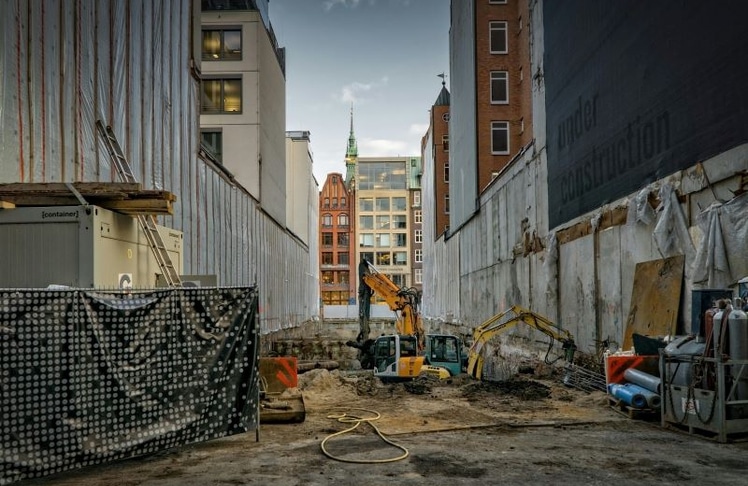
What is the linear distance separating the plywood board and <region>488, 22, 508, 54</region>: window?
2929cm

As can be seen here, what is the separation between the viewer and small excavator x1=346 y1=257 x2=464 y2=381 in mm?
20797

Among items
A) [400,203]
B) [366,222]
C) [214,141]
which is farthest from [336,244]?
[214,141]

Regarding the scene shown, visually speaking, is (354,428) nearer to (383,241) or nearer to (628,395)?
(628,395)

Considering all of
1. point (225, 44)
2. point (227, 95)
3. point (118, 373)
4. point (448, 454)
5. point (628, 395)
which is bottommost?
point (448, 454)

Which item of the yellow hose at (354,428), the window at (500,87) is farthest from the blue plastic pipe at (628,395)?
the window at (500,87)

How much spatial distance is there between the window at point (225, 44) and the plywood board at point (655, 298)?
28407 millimetres

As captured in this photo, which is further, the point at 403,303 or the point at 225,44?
the point at 225,44

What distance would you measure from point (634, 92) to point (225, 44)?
27250mm

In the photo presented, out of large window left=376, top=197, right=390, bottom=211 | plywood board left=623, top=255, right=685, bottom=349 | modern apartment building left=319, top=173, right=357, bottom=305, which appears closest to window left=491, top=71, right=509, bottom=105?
plywood board left=623, top=255, right=685, bottom=349

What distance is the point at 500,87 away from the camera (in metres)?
41.7

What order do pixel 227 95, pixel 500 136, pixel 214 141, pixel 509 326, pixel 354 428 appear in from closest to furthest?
pixel 354 428, pixel 509 326, pixel 227 95, pixel 214 141, pixel 500 136

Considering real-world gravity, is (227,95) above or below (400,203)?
below

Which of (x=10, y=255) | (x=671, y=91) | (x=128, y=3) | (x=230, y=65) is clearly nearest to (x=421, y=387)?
(x=671, y=91)

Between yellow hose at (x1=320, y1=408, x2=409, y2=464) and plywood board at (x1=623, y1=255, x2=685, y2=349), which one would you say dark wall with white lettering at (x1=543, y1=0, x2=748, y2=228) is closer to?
plywood board at (x1=623, y1=255, x2=685, y2=349)
